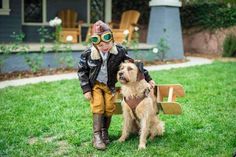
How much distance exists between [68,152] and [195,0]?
43.8ft

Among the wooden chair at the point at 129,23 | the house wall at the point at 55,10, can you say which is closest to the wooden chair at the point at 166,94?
the wooden chair at the point at 129,23

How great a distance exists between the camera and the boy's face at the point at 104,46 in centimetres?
491

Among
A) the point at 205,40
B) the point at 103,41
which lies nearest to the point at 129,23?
the point at 205,40

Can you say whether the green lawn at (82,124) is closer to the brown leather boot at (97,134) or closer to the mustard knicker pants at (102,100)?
the brown leather boot at (97,134)

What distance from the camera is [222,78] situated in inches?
397

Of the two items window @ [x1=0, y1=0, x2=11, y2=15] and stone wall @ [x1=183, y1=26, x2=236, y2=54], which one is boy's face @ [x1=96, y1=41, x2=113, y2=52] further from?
stone wall @ [x1=183, y1=26, x2=236, y2=54]

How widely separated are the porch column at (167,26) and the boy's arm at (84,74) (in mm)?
9090

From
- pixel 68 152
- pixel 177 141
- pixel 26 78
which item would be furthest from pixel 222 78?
pixel 68 152

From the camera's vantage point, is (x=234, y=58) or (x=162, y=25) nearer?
(x=162, y=25)

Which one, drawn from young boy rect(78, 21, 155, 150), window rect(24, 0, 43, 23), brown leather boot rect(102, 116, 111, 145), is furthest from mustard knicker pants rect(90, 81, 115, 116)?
window rect(24, 0, 43, 23)

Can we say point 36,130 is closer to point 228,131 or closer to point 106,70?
point 106,70

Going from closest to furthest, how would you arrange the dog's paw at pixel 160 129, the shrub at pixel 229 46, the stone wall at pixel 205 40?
1. the dog's paw at pixel 160 129
2. the shrub at pixel 229 46
3. the stone wall at pixel 205 40

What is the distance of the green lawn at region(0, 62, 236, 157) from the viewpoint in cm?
497

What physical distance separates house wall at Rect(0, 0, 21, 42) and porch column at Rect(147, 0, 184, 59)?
407cm
